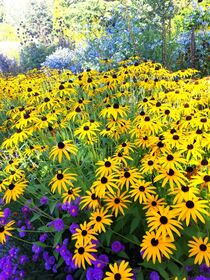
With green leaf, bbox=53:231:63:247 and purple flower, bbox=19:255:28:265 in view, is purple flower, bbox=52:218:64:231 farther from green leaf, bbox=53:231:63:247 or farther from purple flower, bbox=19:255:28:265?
purple flower, bbox=19:255:28:265

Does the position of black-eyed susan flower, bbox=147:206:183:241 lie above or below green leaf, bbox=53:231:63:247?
above

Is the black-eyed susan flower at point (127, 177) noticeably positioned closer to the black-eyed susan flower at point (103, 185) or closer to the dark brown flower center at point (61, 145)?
the black-eyed susan flower at point (103, 185)

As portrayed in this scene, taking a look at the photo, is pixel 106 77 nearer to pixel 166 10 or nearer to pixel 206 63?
pixel 206 63

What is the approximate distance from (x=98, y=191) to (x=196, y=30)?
485 centimetres

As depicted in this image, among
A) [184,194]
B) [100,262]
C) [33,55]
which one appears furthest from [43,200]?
[33,55]

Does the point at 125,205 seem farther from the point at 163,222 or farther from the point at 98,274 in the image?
the point at 98,274

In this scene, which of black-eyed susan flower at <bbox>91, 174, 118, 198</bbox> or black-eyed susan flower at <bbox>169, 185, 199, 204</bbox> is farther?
black-eyed susan flower at <bbox>91, 174, 118, 198</bbox>

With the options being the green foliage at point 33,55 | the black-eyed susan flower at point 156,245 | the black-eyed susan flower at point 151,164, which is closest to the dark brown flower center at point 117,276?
the black-eyed susan flower at point 156,245

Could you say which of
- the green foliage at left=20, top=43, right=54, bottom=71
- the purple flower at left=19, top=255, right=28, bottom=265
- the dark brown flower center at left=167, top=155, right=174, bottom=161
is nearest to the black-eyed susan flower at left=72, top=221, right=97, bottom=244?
the dark brown flower center at left=167, top=155, right=174, bottom=161

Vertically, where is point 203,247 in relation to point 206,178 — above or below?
below

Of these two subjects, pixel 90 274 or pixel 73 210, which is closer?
pixel 90 274

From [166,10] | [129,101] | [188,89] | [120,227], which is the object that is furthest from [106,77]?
[166,10]

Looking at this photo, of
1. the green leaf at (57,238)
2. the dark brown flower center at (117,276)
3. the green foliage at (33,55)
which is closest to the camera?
the dark brown flower center at (117,276)

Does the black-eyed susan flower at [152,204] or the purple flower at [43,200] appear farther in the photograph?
the purple flower at [43,200]
